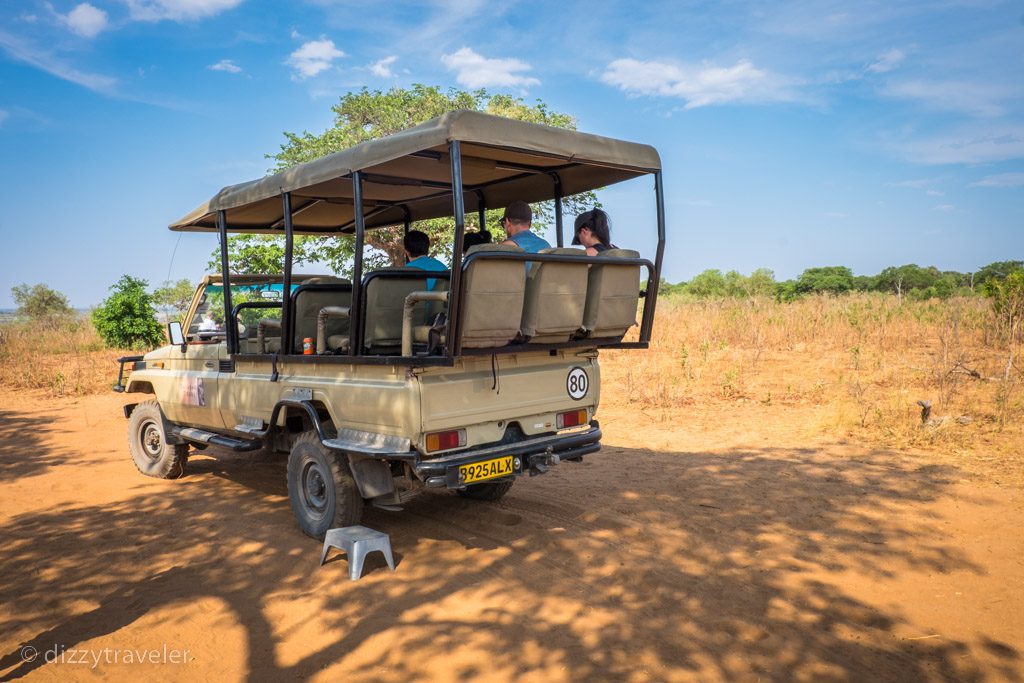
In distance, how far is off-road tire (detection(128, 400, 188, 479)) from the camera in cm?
695

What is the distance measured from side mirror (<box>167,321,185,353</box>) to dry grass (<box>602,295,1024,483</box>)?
584 cm

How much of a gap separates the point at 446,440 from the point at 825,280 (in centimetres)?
3793

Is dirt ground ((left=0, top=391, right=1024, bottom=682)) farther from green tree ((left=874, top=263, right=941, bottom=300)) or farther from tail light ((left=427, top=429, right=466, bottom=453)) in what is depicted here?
green tree ((left=874, top=263, right=941, bottom=300))

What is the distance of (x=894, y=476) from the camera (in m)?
6.35

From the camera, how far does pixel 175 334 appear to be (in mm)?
6234

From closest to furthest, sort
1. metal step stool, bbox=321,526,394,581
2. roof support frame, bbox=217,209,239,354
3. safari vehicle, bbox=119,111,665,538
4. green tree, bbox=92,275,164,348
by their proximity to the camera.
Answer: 1. safari vehicle, bbox=119,111,665,538
2. metal step stool, bbox=321,526,394,581
3. roof support frame, bbox=217,209,239,354
4. green tree, bbox=92,275,164,348

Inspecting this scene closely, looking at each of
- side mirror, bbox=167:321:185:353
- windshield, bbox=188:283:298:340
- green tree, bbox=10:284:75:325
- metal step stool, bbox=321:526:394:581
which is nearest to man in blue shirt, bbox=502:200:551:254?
metal step stool, bbox=321:526:394:581

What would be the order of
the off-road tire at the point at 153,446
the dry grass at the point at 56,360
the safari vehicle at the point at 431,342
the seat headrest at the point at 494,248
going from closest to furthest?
the seat headrest at the point at 494,248 → the safari vehicle at the point at 431,342 → the off-road tire at the point at 153,446 → the dry grass at the point at 56,360

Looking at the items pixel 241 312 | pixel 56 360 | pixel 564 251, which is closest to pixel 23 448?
pixel 241 312

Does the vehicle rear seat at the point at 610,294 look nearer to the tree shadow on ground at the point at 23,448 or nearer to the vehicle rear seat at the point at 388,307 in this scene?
the vehicle rear seat at the point at 388,307

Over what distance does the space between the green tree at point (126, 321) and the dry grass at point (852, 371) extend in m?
12.5

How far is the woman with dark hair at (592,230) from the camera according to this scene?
5.11 m

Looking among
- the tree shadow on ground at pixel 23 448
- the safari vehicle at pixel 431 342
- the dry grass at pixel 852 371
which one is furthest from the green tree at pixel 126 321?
the safari vehicle at pixel 431 342

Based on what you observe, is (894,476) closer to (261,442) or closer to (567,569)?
(567,569)
